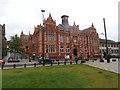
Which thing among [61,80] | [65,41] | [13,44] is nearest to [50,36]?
[65,41]

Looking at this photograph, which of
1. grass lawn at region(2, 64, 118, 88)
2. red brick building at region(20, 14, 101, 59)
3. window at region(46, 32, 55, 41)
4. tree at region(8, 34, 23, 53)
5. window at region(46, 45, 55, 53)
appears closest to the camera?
grass lawn at region(2, 64, 118, 88)

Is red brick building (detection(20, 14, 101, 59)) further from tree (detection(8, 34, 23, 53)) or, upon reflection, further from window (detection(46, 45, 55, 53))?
tree (detection(8, 34, 23, 53))

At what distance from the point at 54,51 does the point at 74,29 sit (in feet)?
42.6

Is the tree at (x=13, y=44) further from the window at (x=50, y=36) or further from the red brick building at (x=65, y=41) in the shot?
the window at (x=50, y=36)

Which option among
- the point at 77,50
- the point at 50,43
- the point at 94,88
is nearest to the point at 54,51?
the point at 50,43

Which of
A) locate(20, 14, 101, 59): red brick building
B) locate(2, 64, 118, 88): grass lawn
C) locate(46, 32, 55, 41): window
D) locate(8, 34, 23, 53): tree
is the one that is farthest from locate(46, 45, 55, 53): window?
locate(2, 64, 118, 88): grass lawn

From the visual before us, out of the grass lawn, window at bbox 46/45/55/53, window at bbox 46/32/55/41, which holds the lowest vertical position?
the grass lawn

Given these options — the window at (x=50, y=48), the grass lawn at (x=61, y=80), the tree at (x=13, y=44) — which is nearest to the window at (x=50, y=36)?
the window at (x=50, y=48)

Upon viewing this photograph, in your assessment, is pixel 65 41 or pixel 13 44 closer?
pixel 13 44

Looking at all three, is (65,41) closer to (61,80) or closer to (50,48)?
(50,48)

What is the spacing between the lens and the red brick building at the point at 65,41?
1553 inches

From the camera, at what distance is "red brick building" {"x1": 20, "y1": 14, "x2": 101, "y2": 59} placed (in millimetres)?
39438

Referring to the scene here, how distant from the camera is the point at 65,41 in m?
43.3

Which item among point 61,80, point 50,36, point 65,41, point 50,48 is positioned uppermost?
point 50,36
